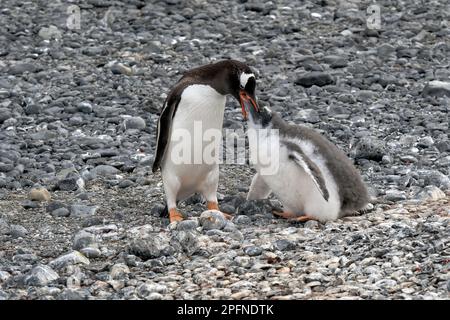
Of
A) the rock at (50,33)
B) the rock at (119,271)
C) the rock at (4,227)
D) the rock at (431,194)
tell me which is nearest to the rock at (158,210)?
the rock at (4,227)

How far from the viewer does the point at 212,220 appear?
6.18 metres

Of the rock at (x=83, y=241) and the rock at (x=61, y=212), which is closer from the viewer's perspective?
the rock at (x=83, y=241)

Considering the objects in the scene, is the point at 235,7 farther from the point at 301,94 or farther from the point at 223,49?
the point at 301,94

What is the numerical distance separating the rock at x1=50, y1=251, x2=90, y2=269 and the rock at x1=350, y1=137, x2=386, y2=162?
288 cm

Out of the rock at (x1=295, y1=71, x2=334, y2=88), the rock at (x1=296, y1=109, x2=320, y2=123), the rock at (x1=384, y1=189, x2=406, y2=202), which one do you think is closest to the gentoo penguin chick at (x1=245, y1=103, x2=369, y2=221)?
the rock at (x1=384, y1=189, x2=406, y2=202)

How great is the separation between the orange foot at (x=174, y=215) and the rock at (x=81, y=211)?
52 cm

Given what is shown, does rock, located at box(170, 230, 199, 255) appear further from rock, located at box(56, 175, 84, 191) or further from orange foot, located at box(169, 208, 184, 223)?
rock, located at box(56, 175, 84, 191)

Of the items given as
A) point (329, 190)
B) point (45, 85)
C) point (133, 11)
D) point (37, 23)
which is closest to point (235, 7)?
point (133, 11)

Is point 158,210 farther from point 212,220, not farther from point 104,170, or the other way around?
point 104,170

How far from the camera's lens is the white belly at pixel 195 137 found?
6.58 metres

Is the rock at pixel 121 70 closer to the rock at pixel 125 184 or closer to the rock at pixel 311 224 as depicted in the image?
the rock at pixel 125 184

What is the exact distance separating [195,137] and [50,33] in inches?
207

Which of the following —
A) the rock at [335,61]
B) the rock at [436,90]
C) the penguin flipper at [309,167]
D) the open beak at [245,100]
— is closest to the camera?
the penguin flipper at [309,167]

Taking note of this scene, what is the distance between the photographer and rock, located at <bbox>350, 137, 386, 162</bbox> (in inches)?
309
